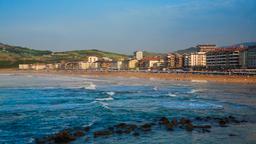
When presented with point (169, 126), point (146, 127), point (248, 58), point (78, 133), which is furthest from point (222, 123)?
point (248, 58)

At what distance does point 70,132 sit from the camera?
63.5 ft

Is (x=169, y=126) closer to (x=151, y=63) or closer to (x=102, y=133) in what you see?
(x=102, y=133)

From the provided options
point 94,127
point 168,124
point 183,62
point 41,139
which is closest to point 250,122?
point 168,124

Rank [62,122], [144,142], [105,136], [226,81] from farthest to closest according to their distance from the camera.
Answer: [226,81] < [62,122] < [105,136] < [144,142]

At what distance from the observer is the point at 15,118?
79.7 ft

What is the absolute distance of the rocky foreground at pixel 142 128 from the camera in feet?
58.2

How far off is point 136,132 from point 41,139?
4.63 m

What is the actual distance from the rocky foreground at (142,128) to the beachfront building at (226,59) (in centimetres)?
8520

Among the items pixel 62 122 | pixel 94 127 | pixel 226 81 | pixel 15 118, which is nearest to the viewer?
pixel 94 127

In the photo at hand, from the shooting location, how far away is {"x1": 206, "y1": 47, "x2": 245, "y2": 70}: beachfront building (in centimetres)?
10909

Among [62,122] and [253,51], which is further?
[253,51]

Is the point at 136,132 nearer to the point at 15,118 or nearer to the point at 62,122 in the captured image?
the point at 62,122

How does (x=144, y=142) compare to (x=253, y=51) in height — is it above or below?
below

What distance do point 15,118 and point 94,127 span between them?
591cm
